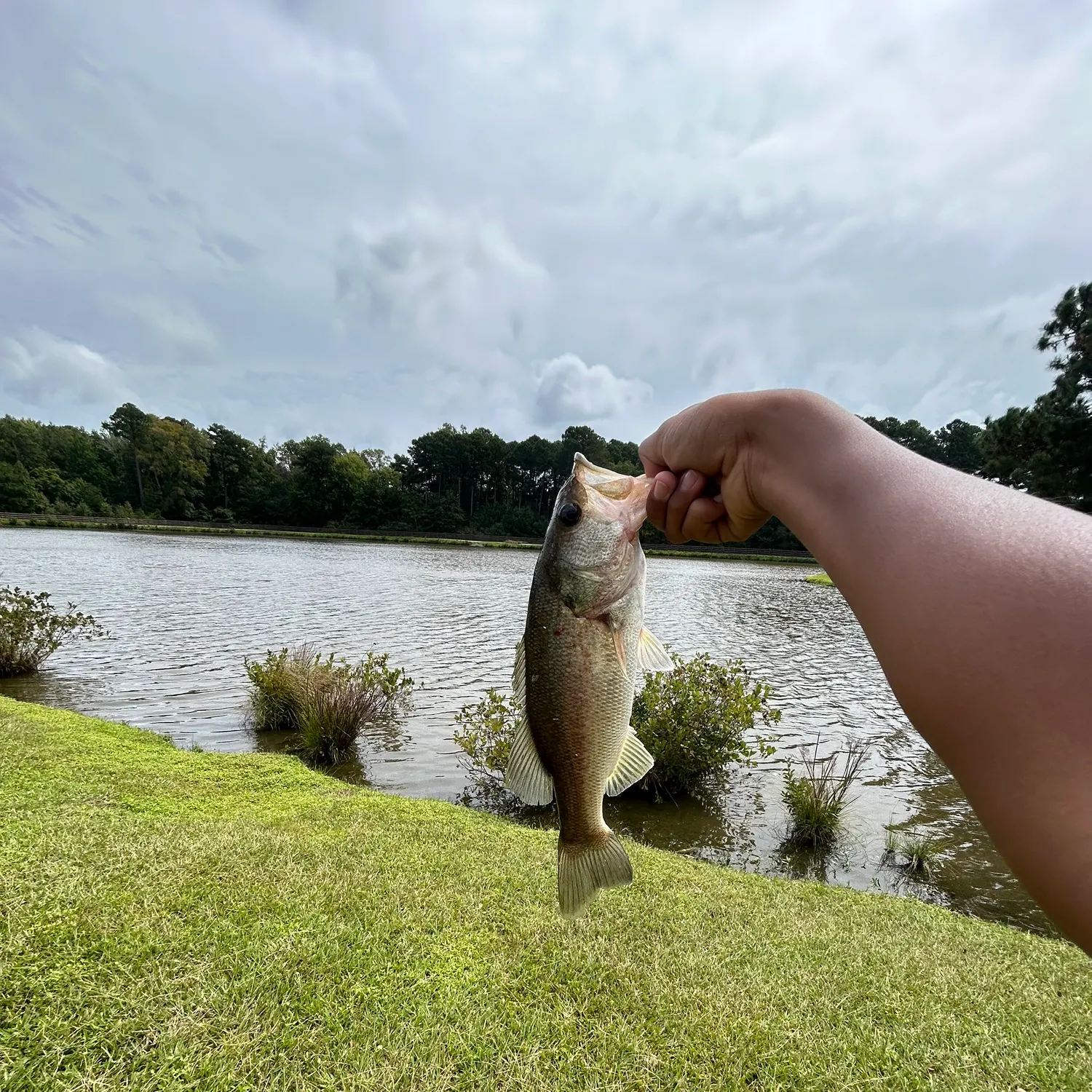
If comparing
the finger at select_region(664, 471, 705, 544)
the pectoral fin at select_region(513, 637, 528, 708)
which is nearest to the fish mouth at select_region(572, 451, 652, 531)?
the finger at select_region(664, 471, 705, 544)

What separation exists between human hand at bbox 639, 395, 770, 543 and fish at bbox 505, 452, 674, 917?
1.12 ft

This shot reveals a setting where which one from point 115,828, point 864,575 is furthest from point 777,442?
point 115,828

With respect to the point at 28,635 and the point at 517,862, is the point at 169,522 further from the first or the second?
the point at 517,862

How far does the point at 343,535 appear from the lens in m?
78.1

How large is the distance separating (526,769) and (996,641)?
5.41 feet

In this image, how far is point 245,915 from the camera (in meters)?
3.81

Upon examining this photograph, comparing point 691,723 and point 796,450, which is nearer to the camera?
point 796,450

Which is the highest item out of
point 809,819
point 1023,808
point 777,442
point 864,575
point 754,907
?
point 777,442

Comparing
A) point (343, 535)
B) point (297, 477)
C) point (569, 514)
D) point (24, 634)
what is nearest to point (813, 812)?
point (569, 514)

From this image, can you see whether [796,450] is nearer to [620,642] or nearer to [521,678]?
[620,642]

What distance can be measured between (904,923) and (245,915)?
4897mm

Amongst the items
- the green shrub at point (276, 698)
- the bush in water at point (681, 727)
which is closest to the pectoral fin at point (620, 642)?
the bush in water at point (681, 727)

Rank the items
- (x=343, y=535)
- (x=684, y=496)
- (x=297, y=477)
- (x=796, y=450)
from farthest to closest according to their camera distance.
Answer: (x=297, y=477) < (x=343, y=535) < (x=684, y=496) < (x=796, y=450)

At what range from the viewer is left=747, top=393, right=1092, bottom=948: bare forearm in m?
0.91
